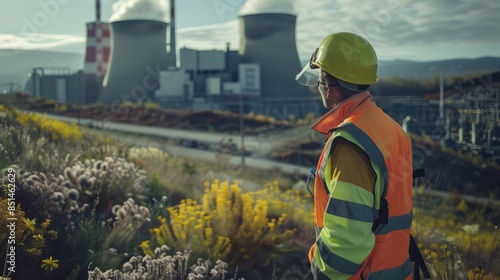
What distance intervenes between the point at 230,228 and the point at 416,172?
1.81m

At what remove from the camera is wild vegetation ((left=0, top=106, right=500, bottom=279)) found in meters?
2.59

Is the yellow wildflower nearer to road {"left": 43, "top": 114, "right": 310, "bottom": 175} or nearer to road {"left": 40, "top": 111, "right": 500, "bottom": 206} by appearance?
road {"left": 40, "top": 111, "right": 500, "bottom": 206}

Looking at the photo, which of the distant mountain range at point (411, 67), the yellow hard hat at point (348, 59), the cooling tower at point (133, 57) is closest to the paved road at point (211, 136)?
the distant mountain range at point (411, 67)

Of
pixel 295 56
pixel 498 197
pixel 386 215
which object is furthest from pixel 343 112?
pixel 295 56

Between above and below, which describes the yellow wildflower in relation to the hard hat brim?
below

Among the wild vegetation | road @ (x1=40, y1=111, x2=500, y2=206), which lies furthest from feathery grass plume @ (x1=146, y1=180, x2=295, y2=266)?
road @ (x1=40, y1=111, x2=500, y2=206)

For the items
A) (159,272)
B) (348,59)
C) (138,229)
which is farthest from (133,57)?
(348,59)

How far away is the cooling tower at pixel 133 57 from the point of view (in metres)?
20.6

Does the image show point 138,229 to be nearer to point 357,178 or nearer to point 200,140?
point 357,178

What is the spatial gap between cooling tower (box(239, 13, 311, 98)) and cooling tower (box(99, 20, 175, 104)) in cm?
332

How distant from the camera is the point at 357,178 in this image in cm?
145

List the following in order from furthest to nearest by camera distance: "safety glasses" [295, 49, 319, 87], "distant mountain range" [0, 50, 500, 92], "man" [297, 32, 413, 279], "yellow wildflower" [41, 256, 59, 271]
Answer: "distant mountain range" [0, 50, 500, 92], "yellow wildflower" [41, 256, 59, 271], "safety glasses" [295, 49, 319, 87], "man" [297, 32, 413, 279]

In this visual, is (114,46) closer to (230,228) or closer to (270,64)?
(270,64)

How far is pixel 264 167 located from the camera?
9.44 meters
